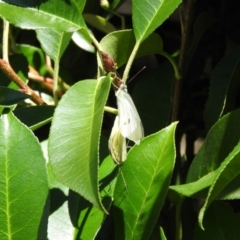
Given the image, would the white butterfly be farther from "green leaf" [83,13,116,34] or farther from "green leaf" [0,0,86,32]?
"green leaf" [83,13,116,34]

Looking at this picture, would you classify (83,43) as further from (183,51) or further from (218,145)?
(218,145)

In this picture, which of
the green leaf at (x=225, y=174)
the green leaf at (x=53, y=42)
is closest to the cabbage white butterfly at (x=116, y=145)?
the green leaf at (x=225, y=174)

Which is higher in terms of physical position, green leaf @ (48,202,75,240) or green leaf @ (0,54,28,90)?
green leaf @ (0,54,28,90)

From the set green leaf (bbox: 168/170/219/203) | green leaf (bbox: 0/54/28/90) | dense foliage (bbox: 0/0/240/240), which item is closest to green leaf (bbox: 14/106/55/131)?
dense foliage (bbox: 0/0/240/240)

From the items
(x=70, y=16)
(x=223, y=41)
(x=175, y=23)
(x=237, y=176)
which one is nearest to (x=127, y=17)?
(x=175, y=23)

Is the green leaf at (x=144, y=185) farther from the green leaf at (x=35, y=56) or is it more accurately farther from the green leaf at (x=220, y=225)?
the green leaf at (x=35, y=56)

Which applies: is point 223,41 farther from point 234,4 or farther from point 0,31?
point 0,31

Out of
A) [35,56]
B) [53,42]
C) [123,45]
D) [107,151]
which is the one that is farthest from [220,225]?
[35,56]
